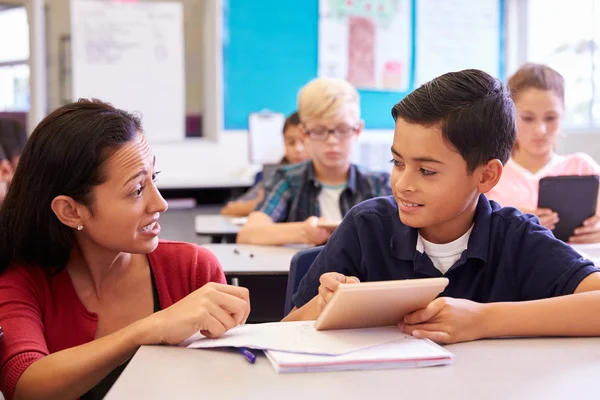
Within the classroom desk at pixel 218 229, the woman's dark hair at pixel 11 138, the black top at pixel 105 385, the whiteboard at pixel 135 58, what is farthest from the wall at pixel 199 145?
the black top at pixel 105 385

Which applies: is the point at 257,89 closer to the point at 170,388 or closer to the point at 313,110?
the point at 313,110

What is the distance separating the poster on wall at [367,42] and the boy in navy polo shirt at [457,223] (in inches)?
170

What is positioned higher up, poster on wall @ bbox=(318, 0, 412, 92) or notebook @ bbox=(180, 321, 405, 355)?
poster on wall @ bbox=(318, 0, 412, 92)

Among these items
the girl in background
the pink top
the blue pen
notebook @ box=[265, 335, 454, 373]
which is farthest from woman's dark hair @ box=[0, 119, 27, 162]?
notebook @ box=[265, 335, 454, 373]

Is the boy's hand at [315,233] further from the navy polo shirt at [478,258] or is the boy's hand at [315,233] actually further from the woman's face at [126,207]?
the woman's face at [126,207]

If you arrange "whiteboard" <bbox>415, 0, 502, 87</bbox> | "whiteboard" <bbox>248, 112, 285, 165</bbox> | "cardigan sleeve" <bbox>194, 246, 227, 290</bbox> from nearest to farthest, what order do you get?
"cardigan sleeve" <bbox>194, 246, 227, 290</bbox> < "whiteboard" <bbox>248, 112, 285, 165</bbox> < "whiteboard" <bbox>415, 0, 502, 87</bbox>

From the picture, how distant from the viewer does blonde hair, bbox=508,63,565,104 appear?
265 cm

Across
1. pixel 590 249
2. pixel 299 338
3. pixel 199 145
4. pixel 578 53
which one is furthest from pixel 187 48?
pixel 299 338

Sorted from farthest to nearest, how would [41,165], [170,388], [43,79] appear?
[43,79] < [41,165] < [170,388]

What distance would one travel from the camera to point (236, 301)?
3.95 feet

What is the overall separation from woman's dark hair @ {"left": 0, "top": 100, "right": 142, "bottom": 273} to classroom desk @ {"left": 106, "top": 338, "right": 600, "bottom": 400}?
415mm

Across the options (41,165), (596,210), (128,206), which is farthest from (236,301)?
(596,210)

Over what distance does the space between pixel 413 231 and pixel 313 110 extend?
147 centimetres

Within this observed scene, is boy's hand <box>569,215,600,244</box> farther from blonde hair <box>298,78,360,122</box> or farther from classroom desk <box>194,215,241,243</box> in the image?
classroom desk <box>194,215,241,243</box>
